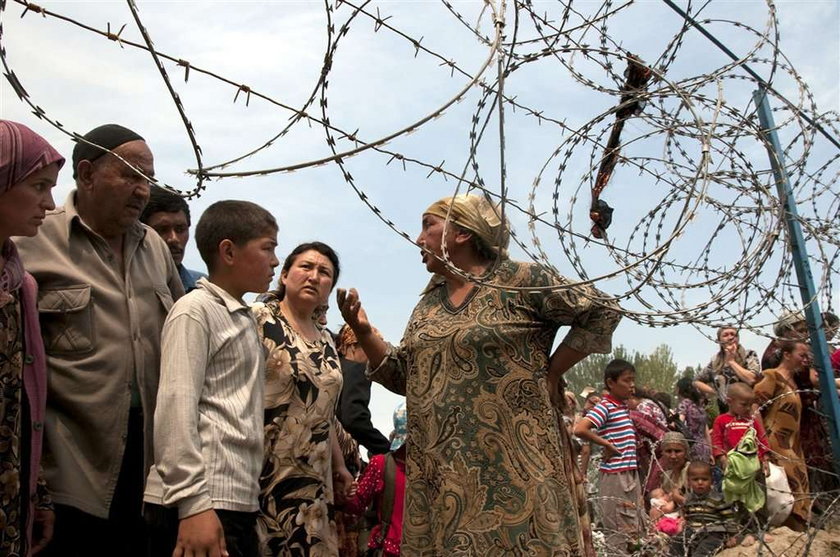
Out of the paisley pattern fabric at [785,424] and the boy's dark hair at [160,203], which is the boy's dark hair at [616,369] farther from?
the boy's dark hair at [160,203]

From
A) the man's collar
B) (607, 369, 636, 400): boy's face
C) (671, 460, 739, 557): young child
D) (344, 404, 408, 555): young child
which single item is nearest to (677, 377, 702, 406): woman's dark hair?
(607, 369, 636, 400): boy's face

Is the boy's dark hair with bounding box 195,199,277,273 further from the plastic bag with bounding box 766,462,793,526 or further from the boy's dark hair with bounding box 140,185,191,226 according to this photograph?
the plastic bag with bounding box 766,462,793,526

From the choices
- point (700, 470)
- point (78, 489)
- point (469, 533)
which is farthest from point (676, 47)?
point (700, 470)

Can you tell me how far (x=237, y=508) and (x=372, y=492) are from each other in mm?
1503

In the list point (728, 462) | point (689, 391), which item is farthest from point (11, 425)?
point (689, 391)

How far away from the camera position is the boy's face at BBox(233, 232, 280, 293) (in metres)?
3.21

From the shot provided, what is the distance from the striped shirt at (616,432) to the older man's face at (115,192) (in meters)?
5.12

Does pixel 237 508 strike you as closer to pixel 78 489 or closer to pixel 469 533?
pixel 78 489

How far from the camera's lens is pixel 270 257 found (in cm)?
327

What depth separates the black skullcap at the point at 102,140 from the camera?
3002mm

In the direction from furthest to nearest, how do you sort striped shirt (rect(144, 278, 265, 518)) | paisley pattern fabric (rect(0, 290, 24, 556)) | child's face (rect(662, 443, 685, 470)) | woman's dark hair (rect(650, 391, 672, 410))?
woman's dark hair (rect(650, 391, 672, 410))
child's face (rect(662, 443, 685, 470))
striped shirt (rect(144, 278, 265, 518))
paisley pattern fabric (rect(0, 290, 24, 556))

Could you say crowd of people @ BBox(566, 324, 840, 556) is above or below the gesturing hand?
above

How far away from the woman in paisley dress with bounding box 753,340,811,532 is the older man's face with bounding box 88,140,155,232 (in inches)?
213

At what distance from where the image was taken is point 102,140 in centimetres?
302
